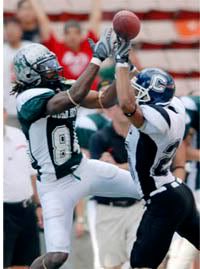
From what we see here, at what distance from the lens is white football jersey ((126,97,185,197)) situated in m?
5.30

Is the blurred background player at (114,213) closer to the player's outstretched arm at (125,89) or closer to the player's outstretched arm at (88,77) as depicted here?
the player's outstretched arm at (88,77)

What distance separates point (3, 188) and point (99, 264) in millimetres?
911

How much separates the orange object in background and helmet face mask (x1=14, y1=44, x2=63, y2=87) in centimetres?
507

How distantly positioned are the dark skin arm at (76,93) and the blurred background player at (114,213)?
3.67 feet

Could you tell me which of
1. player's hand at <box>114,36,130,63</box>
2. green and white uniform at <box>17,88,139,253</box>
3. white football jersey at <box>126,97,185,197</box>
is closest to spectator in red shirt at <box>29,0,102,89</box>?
green and white uniform at <box>17,88,139,253</box>

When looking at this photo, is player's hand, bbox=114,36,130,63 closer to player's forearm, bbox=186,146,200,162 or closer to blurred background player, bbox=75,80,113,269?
blurred background player, bbox=75,80,113,269

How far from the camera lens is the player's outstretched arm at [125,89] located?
5207mm

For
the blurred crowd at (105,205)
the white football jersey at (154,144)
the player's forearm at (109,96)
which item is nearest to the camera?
the white football jersey at (154,144)

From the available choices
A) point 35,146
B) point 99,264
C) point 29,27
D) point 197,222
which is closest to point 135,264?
point 197,222

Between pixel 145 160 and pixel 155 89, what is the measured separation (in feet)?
1.39

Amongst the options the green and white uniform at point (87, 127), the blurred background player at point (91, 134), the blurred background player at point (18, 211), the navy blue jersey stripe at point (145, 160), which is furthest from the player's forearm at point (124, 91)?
the green and white uniform at point (87, 127)

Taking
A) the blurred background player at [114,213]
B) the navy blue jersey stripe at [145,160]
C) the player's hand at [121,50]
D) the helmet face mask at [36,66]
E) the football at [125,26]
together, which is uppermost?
the football at [125,26]

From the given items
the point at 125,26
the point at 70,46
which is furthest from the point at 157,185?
the point at 70,46

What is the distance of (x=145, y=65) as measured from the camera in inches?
409
